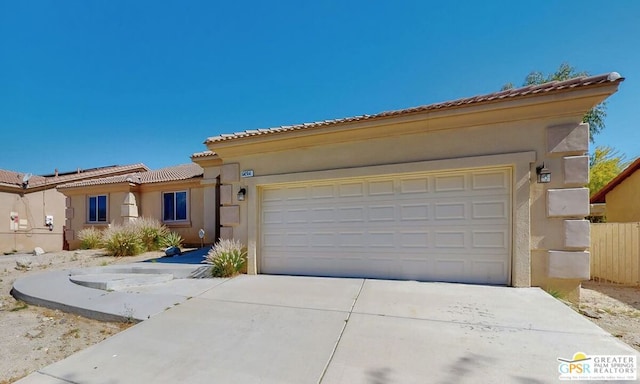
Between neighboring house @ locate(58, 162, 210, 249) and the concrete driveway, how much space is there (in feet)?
26.9

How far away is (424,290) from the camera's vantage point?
5402mm

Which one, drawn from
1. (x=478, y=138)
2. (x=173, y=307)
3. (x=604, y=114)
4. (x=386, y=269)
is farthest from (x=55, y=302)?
(x=604, y=114)

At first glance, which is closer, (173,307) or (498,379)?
(498,379)

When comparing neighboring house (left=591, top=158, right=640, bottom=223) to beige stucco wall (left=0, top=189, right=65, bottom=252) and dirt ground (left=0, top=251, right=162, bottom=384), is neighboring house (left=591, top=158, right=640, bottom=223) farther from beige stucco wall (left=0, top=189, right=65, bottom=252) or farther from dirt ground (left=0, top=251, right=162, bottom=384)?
beige stucco wall (left=0, top=189, right=65, bottom=252)

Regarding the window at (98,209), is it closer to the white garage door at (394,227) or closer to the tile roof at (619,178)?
the white garage door at (394,227)

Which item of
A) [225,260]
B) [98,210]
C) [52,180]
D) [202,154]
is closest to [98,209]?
[98,210]

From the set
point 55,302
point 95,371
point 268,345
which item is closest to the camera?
point 95,371

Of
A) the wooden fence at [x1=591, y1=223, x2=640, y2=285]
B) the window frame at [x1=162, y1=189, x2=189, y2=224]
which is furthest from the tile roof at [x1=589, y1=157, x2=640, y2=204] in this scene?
the window frame at [x1=162, y1=189, x2=189, y2=224]

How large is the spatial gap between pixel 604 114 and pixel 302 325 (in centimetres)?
2255

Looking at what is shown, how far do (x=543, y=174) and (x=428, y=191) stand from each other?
2134 mm

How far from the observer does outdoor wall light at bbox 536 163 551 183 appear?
5.29 metres

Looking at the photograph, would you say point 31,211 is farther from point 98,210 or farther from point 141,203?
point 141,203

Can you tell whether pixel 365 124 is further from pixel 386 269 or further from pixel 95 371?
pixel 95 371

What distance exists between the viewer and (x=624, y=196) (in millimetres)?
10133
